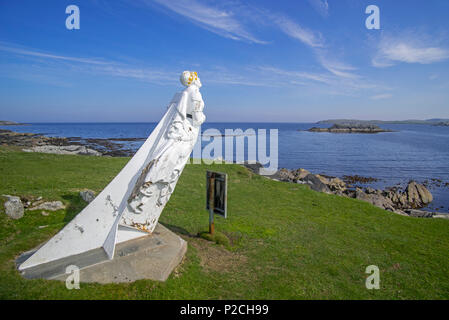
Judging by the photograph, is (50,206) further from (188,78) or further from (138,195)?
(188,78)

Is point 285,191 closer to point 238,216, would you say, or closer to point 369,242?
point 238,216

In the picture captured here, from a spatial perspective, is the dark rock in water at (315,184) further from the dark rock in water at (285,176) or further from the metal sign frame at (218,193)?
the metal sign frame at (218,193)

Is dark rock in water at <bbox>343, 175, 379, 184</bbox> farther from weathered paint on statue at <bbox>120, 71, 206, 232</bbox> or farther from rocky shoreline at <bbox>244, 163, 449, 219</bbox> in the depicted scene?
weathered paint on statue at <bbox>120, 71, 206, 232</bbox>

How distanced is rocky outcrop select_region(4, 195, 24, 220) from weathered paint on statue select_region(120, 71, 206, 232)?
4.95m

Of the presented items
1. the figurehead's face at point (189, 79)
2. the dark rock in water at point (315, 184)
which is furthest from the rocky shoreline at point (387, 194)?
the figurehead's face at point (189, 79)

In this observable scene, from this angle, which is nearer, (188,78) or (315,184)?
(188,78)

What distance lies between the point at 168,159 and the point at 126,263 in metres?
2.52

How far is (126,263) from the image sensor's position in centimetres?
595

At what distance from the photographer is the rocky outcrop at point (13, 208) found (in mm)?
8703

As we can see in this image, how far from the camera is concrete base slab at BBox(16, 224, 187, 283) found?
548 centimetres

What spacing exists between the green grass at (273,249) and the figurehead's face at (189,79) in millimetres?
4540

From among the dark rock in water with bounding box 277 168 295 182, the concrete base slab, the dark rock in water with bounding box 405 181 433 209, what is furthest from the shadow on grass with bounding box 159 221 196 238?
the dark rock in water with bounding box 405 181 433 209

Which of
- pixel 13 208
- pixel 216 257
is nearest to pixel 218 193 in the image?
pixel 216 257
